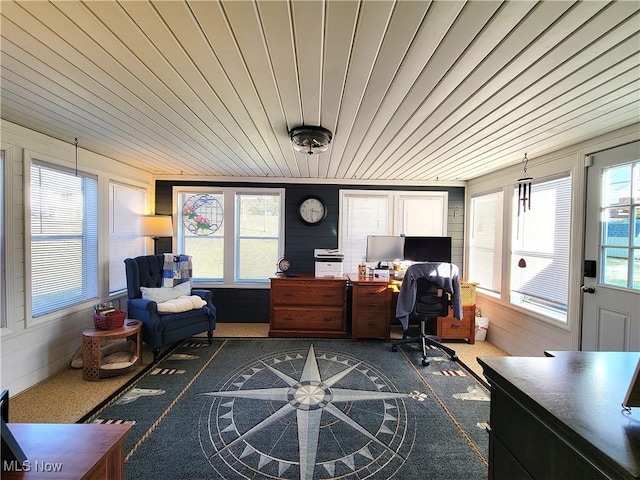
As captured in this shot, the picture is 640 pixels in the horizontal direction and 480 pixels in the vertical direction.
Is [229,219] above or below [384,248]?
above

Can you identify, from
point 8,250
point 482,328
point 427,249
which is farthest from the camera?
point 427,249

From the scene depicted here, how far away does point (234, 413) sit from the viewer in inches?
86.3

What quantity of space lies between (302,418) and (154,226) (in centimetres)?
318

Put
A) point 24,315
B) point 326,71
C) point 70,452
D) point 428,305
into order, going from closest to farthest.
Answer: point 70,452
point 326,71
point 24,315
point 428,305

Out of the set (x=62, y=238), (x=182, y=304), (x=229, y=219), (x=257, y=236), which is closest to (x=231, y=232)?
(x=229, y=219)

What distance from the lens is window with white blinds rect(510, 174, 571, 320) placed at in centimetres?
280

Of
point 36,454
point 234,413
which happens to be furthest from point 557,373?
point 234,413

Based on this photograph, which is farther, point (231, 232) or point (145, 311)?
point (231, 232)

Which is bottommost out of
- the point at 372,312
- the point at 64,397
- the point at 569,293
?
the point at 64,397

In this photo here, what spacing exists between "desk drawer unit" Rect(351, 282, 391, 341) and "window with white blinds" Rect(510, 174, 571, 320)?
155 centimetres

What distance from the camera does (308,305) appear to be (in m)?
3.87

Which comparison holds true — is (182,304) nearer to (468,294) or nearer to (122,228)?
(122,228)

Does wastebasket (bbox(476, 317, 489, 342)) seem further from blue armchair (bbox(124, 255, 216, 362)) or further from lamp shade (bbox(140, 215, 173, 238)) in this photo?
lamp shade (bbox(140, 215, 173, 238))

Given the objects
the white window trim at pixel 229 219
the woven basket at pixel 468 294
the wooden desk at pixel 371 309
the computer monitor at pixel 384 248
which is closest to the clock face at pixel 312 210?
the white window trim at pixel 229 219
